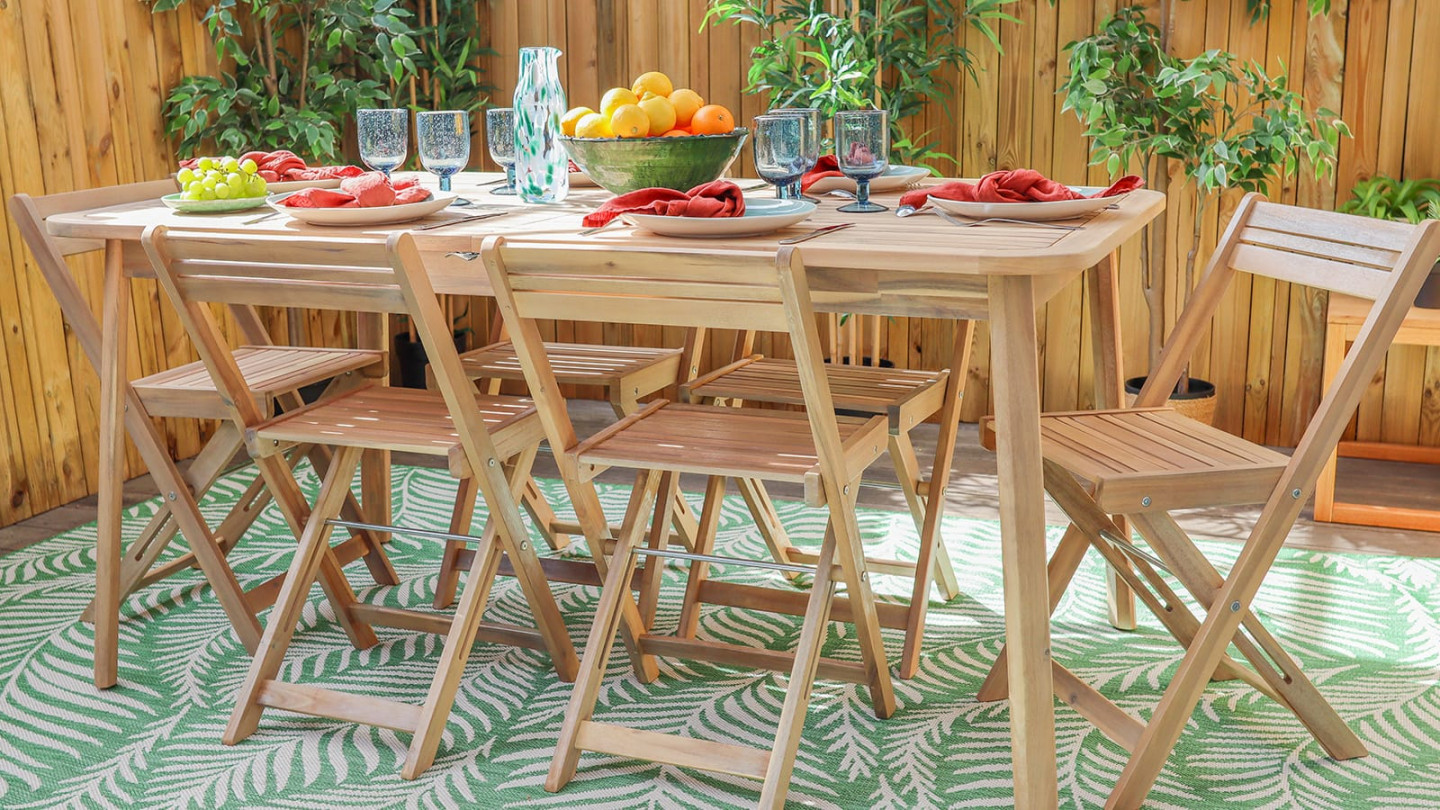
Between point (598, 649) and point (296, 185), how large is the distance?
1287mm

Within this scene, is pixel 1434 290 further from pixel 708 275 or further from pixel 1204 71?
pixel 708 275

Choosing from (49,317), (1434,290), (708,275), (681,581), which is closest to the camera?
(708,275)

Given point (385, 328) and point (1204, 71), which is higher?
point (1204, 71)

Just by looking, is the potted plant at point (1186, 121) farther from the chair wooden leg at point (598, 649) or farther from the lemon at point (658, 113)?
the chair wooden leg at point (598, 649)

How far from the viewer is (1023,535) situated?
1.88 m

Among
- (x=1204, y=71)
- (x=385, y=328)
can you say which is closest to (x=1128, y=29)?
(x=1204, y=71)

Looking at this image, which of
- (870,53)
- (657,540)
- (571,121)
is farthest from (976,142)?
(657,540)

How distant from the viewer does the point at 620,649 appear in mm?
2705

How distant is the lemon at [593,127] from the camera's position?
7.78 feet

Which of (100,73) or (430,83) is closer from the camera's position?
(100,73)

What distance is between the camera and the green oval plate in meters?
2.46

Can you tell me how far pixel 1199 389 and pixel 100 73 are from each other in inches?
134

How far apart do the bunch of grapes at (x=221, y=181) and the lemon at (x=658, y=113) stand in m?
0.80

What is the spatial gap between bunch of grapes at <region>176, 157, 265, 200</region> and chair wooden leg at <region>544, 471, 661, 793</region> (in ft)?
3.33
